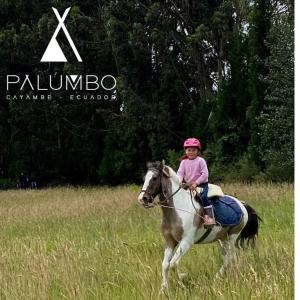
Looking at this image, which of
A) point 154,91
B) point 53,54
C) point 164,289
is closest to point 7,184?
point 53,54

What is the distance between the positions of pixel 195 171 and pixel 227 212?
0.64 m

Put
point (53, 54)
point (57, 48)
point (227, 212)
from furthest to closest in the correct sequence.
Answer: point (53, 54)
point (57, 48)
point (227, 212)

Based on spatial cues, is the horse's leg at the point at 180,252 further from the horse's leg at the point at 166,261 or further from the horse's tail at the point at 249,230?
the horse's tail at the point at 249,230

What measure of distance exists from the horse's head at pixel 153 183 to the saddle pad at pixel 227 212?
0.83 metres

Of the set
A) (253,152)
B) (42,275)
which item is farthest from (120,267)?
(253,152)

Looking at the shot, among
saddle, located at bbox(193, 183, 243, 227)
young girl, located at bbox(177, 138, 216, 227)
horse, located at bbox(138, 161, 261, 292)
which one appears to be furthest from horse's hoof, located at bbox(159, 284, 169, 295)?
saddle, located at bbox(193, 183, 243, 227)

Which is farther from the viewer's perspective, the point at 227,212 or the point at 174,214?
the point at 227,212

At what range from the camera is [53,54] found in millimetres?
30531

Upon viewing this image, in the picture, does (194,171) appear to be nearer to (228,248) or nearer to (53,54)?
(228,248)

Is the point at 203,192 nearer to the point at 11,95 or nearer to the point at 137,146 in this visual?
the point at 137,146

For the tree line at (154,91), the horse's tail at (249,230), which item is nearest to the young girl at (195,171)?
the horse's tail at (249,230)

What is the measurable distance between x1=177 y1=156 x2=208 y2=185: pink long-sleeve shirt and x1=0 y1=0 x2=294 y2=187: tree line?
12949 mm

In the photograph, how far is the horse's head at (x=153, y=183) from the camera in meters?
6.04

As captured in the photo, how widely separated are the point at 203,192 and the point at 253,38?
1674cm
